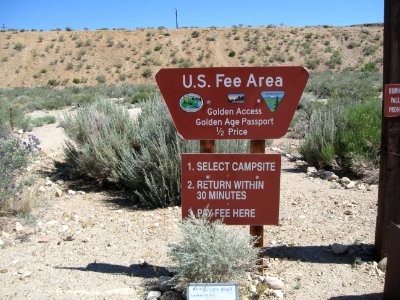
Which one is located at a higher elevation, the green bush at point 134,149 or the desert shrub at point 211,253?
the green bush at point 134,149

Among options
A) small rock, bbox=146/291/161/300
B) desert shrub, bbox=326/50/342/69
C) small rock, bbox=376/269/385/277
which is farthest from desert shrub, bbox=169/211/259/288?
desert shrub, bbox=326/50/342/69

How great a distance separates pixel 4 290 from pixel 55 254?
76 cm

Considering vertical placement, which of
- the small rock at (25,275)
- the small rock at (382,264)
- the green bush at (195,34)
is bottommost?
the small rock at (25,275)

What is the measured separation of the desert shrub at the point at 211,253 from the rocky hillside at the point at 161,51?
1935 inches

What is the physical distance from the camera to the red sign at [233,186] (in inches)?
155

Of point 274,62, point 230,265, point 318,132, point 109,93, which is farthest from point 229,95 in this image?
point 274,62

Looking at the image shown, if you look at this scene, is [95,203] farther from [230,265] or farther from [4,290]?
[230,265]

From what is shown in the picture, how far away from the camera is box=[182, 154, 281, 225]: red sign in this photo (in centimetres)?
394

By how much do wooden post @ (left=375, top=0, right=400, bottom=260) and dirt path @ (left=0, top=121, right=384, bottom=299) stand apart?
1.37ft

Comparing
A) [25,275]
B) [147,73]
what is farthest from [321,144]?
[147,73]

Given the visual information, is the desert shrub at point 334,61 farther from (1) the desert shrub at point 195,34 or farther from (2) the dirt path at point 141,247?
(2) the dirt path at point 141,247

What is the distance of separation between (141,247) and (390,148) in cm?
242

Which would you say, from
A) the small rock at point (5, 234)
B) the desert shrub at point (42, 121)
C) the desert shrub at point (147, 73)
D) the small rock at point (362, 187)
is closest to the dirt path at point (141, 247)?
the small rock at point (5, 234)

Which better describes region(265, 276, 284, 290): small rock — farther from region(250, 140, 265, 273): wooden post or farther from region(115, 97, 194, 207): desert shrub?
region(115, 97, 194, 207): desert shrub
